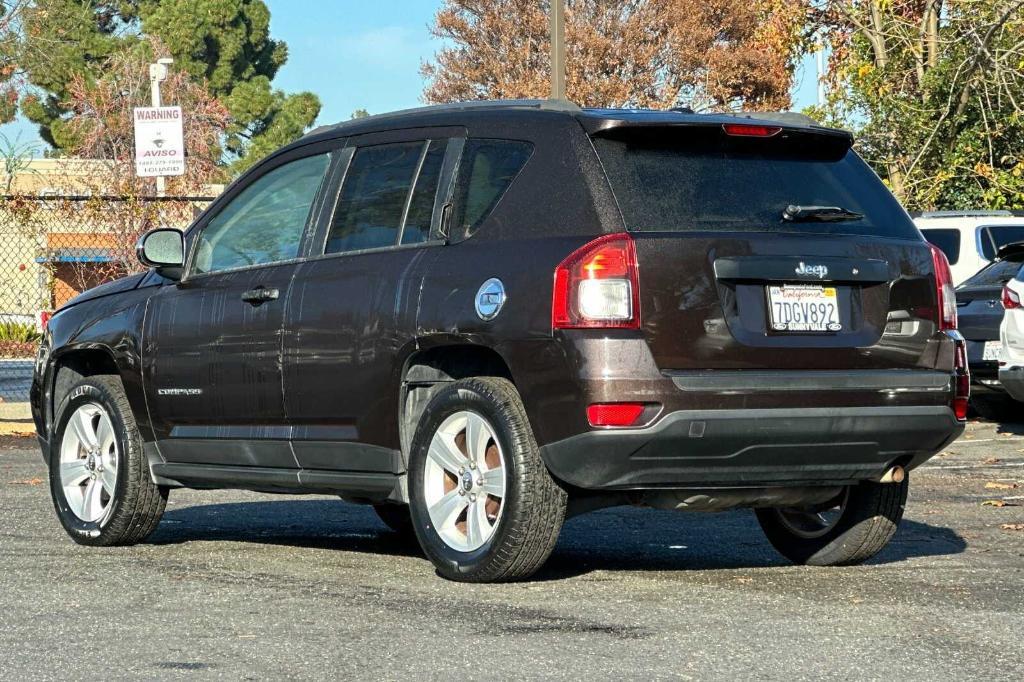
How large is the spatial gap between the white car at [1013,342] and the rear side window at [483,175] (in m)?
7.84

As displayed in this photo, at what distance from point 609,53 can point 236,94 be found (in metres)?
23.4

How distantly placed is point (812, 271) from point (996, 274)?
33.1 ft

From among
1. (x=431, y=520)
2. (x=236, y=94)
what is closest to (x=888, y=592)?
(x=431, y=520)

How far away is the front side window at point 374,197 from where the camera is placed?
7.19 m

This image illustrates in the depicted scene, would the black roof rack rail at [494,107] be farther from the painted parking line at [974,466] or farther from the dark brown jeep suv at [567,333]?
the painted parking line at [974,466]

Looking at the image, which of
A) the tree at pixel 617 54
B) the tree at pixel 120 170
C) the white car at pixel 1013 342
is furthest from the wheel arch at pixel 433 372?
the tree at pixel 617 54

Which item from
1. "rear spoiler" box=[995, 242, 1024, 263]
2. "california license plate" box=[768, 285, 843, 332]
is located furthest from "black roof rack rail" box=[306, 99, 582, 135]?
"rear spoiler" box=[995, 242, 1024, 263]

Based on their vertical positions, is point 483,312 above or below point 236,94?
below

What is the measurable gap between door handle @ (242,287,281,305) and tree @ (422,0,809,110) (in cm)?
3699

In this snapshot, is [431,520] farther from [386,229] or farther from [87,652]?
[87,652]

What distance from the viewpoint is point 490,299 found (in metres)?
6.47

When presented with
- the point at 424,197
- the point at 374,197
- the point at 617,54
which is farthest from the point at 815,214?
the point at 617,54

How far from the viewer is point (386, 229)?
7.19m

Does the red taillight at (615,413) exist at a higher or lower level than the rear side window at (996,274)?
lower
